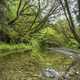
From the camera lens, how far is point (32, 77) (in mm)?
7262

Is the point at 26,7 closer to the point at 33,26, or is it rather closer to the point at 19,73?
the point at 33,26

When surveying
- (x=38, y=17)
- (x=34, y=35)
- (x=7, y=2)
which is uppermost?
(x=7, y=2)

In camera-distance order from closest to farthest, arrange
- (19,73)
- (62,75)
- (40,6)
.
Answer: (62,75)
(19,73)
(40,6)

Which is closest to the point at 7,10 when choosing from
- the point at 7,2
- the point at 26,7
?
the point at 7,2

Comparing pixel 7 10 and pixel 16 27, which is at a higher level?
pixel 7 10

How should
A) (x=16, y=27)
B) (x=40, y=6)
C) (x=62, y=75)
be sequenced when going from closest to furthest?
1. (x=62, y=75)
2. (x=16, y=27)
3. (x=40, y=6)

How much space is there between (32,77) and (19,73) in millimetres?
904

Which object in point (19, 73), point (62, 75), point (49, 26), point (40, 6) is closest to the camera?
point (62, 75)

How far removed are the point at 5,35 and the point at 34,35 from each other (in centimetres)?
391

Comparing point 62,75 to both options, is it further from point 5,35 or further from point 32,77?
point 5,35

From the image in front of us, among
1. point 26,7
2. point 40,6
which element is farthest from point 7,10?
point 40,6

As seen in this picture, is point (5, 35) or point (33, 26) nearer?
point (5, 35)

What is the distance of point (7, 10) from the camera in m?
18.8

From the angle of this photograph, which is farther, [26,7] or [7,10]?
→ [26,7]
